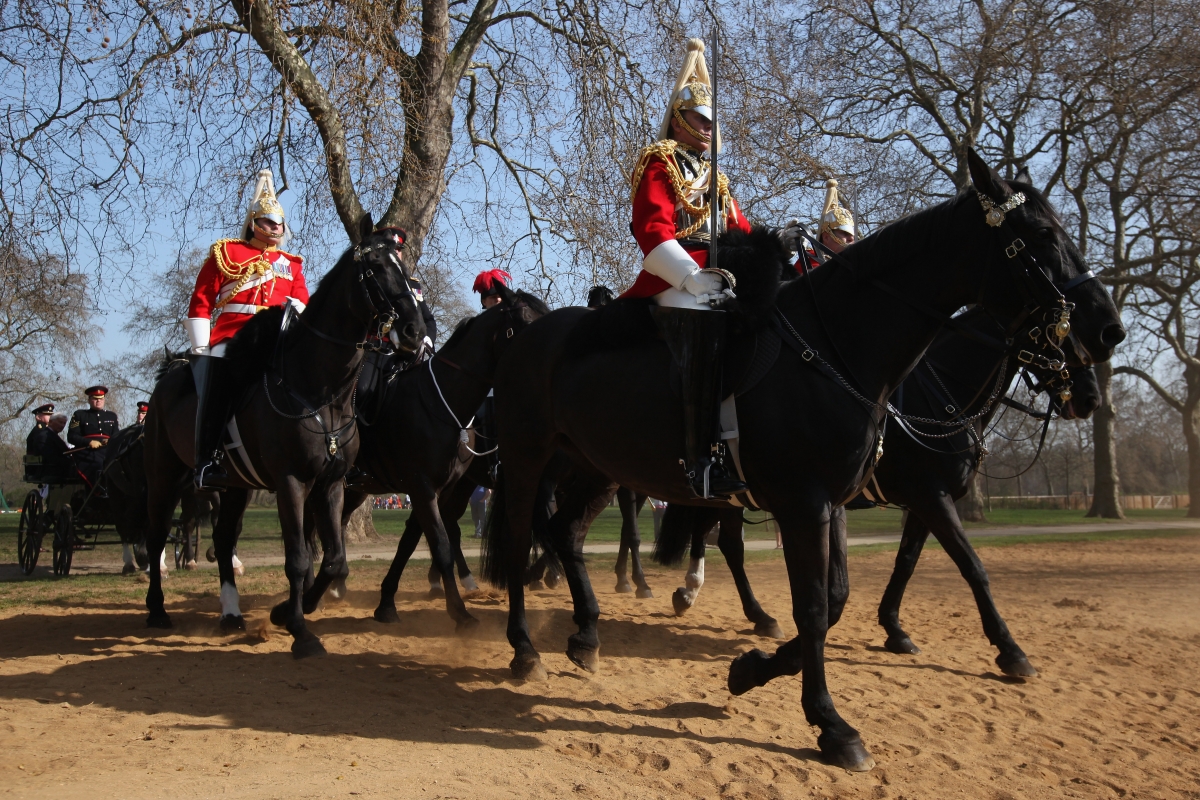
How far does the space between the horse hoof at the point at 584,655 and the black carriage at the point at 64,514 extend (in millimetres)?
7651

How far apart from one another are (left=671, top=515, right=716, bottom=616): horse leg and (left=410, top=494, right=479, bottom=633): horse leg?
1.88 m

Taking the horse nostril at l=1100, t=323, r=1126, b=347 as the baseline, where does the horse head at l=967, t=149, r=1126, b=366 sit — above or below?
above

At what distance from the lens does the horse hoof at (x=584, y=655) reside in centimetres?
614

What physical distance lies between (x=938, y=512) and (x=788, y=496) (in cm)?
236

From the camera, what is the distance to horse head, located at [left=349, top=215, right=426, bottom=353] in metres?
6.53

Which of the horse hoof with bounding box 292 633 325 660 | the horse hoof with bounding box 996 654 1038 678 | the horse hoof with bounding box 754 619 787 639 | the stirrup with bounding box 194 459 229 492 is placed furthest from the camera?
the horse hoof with bounding box 754 619 787 639

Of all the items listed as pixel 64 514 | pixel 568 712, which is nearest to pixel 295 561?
pixel 568 712

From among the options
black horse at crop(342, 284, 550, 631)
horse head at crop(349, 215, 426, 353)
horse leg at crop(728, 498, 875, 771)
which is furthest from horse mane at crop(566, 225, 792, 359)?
black horse at crop(342, 284, 550, 631)

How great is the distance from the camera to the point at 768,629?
25.3 feet

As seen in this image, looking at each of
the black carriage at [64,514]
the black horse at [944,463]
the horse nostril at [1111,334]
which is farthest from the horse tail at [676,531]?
the black carriage at [64,514]

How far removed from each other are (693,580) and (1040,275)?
5015 mm

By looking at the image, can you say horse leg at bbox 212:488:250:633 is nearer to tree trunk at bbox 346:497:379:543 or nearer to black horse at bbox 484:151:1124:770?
black horse at bbox 484:151:1124:770

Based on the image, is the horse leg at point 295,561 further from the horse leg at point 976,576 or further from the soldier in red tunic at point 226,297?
the horse leg at point 976,576

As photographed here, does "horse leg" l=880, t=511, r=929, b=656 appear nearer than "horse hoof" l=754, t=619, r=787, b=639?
Yes
